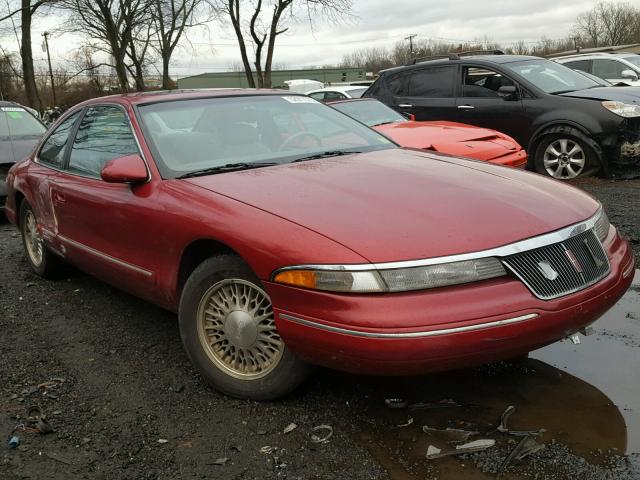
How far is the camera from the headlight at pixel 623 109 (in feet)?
25.0

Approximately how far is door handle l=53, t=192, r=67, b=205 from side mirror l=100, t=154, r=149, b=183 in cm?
105

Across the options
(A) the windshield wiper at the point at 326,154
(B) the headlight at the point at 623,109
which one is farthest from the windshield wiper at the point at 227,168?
(B) the headlight at the point at 623,109

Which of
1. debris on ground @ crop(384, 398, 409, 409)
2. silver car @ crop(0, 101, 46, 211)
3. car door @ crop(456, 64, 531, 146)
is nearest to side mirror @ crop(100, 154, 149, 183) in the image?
debris on ground @ crop(384, 398, 409, 409)

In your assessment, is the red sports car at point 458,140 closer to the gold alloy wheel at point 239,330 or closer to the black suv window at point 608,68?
the gold alloy wheel at point 239,330

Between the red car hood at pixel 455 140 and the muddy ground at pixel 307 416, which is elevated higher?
the red car hood at pixel 455 140

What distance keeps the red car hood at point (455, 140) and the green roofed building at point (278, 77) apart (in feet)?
171

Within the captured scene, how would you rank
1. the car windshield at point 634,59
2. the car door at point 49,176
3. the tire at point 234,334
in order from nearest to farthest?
the tire at point 234,334 → the car door at point 49,176 → the car windshield at point 634,59

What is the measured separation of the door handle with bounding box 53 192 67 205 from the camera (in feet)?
14.0

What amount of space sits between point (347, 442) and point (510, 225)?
1120mm

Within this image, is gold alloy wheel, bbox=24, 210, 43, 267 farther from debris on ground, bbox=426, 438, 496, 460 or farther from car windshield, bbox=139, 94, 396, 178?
debris on ground, bbox=426, 438, 496, 460

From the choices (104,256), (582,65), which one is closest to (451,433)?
(104,256)

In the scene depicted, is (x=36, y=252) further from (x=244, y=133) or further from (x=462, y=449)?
(x=462, y=449)

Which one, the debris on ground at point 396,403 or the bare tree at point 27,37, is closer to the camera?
the debris on ground at point 396,403

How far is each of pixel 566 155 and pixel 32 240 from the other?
6303 mm
